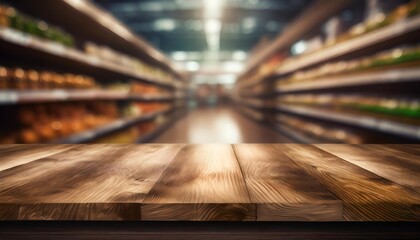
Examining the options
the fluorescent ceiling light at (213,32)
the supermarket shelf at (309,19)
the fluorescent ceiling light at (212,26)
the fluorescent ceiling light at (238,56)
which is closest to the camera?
the supermarket shelf at (309,19)

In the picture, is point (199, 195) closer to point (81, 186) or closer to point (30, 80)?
point (81, 186)

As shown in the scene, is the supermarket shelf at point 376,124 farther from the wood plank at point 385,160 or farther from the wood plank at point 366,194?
the wood plank at point 366,194

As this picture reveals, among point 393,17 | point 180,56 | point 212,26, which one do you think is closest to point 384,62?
point 393,17

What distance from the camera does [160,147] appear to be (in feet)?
3.64

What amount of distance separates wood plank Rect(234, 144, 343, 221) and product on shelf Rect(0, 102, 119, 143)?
206 centimetres

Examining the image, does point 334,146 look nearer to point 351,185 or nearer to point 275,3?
point 351,185

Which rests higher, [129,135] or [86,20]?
[86,20]

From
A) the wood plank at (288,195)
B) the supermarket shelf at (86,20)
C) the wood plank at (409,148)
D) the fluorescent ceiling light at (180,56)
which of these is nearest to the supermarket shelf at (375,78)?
the wood plank at (409,148)

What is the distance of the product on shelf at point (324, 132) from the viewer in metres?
3.46

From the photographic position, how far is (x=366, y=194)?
60cm

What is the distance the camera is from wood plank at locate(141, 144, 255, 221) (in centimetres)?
56

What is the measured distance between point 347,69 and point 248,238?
3283 mm

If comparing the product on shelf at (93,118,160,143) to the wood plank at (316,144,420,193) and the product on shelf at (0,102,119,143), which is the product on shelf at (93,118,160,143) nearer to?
the product on shelf at (0,102,119,143)

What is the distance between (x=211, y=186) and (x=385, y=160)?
1.85ft
